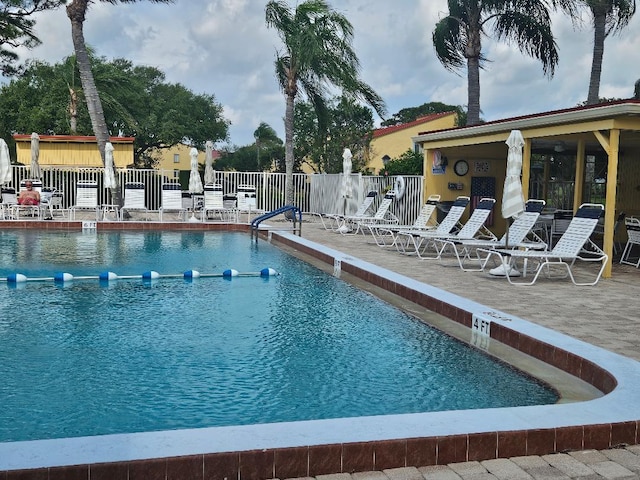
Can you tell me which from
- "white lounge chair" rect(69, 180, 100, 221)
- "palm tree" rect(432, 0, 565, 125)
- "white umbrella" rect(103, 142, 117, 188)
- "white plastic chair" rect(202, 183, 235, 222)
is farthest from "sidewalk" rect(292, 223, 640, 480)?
"palm tree" rect(432, 0, 565, 125)

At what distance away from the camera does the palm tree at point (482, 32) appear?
21.1m

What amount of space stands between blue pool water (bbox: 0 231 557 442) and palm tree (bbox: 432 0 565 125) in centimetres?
1499

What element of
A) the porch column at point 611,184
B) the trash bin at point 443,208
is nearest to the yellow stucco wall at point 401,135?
the trash bin at point 443,208

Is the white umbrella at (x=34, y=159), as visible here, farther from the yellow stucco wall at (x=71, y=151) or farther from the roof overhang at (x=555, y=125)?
the roof overhang at (x=555, y=125)

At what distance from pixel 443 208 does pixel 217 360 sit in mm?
10955

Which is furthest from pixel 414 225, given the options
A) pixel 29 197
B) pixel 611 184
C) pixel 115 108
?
pixel 115 108

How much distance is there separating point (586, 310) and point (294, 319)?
9.81 ft

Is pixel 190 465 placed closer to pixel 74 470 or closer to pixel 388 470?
pixel 74 470


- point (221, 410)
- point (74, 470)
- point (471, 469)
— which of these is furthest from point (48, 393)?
point (471, 469)

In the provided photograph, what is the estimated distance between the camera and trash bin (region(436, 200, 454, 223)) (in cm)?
1555

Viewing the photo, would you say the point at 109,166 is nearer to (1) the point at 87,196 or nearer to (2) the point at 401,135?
(1) the point at 87,196

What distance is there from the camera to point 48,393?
4.51 m

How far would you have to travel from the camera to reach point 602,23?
20922 mm

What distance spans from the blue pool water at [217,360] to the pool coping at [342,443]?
0.75 meters
